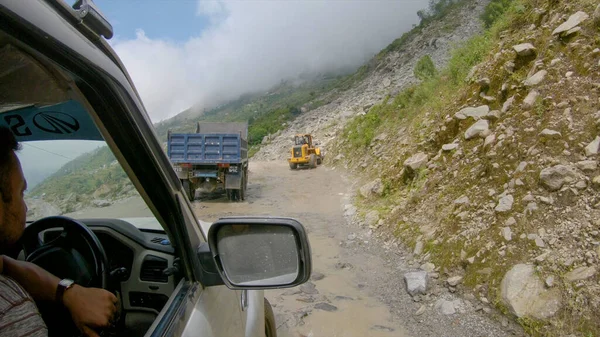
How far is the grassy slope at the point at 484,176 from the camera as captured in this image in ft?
13.0

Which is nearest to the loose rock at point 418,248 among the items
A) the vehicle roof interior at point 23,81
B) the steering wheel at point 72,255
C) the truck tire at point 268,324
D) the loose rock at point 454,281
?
the loose rock at point 454,281

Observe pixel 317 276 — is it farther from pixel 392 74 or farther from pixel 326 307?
pixel 392 74

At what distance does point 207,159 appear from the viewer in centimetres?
1132

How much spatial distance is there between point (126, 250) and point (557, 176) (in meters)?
4.31

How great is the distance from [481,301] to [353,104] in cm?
2751

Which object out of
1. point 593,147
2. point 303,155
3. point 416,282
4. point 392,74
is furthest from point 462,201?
point 392,74

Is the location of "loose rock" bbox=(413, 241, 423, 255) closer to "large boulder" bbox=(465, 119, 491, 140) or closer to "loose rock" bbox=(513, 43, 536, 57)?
"large boulder" bbox=(465, 119, 491, 140)

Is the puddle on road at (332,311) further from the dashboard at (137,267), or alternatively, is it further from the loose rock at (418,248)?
the dashboard at (137,267)

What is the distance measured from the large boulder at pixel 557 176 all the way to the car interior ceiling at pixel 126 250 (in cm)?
410

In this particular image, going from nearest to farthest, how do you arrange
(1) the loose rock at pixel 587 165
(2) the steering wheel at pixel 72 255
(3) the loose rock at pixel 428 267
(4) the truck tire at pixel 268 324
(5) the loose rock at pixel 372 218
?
(2) the steering wheel at pixel 72 255 < (4) the truck tire at pixel 268 324 < (1) the loose rock at pixel 587 165 < (3) the loose rock at pixel 428 267 < (5) the loose rock at pixel 372 218

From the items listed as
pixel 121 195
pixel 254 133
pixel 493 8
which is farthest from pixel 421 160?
pixel 254 133

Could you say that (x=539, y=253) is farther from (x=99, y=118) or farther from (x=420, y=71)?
(x=420, y=71)

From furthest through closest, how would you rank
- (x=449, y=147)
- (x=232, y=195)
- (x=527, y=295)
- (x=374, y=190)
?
(x=232, y=195) → (x=374, y=190) → (x=449, y=147) → (x=527, y=295)

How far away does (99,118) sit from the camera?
117 cm
